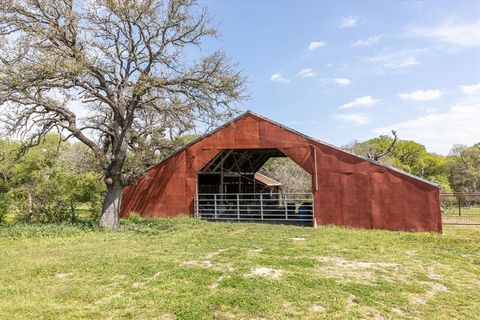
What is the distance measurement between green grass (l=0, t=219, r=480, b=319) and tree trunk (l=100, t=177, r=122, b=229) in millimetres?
2456

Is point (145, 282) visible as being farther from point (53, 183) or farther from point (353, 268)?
point (53, 183)

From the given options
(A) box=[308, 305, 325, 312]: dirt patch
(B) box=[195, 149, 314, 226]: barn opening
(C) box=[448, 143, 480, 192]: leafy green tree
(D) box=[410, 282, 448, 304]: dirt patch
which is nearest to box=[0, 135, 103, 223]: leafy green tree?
(B) box=[195, 149, 314, 226]: barn opening

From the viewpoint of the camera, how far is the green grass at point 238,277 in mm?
4977

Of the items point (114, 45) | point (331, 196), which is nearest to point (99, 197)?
point (114, 45)

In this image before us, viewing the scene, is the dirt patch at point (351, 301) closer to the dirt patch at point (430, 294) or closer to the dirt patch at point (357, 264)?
the dirt patch at point (430, 294)

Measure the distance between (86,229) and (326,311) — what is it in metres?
10.4

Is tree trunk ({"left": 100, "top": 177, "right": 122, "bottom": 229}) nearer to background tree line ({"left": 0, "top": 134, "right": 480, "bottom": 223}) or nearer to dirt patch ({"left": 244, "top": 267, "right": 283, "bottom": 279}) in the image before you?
background tree line ({"left": 0, "top": 134, "right": 480, "bottom": 223})

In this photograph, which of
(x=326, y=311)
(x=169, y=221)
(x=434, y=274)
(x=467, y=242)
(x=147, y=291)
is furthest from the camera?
(x=169, y=221)

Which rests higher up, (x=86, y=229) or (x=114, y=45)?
(x=114, y=45)

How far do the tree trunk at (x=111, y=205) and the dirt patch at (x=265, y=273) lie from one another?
8.52m

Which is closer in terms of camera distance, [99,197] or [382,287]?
[382,287]

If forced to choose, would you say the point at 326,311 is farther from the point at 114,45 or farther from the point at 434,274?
the point at 114,45

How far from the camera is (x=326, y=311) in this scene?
16.0 ft

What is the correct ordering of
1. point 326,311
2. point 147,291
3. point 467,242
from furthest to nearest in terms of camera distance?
point 467,242 < point 147,291 < point 326,311
